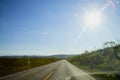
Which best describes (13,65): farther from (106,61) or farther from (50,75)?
(50,75)

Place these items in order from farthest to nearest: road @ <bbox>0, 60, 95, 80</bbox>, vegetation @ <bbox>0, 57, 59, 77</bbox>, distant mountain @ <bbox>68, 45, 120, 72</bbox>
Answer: distant mountain @ <bbox>68, 45, 120, 72</bbox> < vegetation @ <bbox>0, 57, 59, 77</bbox> < road @ <bbox>0, 60, 95, 80</bbox>

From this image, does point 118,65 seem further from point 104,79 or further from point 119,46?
point 104,79

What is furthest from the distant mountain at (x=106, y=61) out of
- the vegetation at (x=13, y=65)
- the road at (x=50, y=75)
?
the vegetation at (x=13, y=65)

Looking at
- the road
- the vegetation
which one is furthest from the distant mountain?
the vegetation

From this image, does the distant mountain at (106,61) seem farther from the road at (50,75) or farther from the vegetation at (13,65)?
the vegetation at (13,65)

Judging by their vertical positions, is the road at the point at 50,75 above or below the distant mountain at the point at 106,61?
below

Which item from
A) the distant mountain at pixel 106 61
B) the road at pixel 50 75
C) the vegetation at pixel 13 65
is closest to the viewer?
the road at pixel 50 75

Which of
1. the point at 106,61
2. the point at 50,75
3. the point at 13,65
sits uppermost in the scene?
the point at 106,61

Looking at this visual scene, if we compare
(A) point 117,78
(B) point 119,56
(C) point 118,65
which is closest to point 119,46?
(B) point 119,56

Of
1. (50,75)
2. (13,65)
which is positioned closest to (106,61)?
(50,75)

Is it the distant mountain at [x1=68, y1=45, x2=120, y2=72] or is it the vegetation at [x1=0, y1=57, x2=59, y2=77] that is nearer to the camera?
the vegetation at [x1=0, y1=57, x2=59, y2=77]

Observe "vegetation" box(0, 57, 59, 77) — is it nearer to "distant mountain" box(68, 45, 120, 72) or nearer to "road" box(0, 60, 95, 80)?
"road" box(0, 60, 95, 80)

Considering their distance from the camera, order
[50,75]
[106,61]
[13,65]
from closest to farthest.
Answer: [50,75]
[106,61]
[13,65]

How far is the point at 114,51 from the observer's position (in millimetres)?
31688
